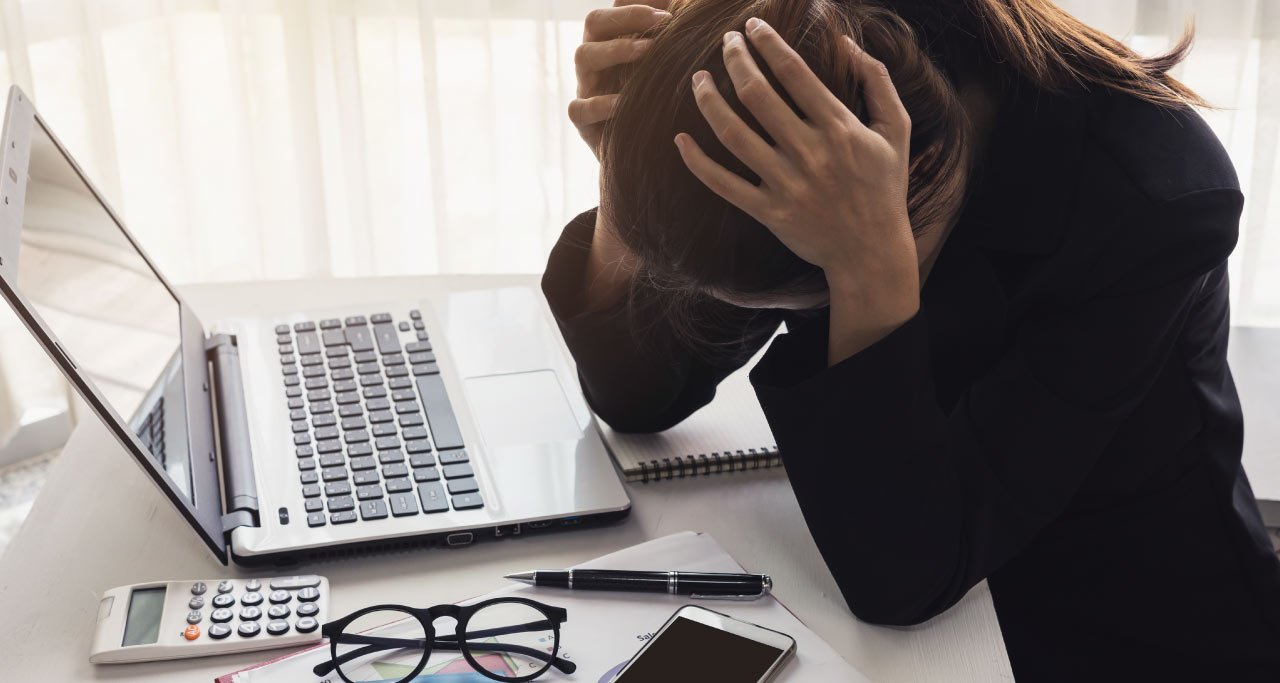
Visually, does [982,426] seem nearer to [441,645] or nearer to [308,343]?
[441,645]

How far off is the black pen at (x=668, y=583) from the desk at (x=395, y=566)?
0.03 metres

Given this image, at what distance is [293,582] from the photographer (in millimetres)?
715

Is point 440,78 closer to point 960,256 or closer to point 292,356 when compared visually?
point 292,356

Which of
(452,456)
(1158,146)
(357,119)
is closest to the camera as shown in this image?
(1158,146)

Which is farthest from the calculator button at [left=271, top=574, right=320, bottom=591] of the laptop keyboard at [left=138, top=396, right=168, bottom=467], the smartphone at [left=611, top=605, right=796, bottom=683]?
the smartphone at [left=611, top=605, right=796, bottom=683]

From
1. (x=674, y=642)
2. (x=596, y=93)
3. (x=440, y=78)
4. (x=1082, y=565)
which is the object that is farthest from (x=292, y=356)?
(x=440, y=78)

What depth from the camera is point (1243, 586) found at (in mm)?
820

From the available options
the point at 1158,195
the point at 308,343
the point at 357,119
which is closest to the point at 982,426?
the point at 1158,195

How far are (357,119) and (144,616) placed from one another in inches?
60.5

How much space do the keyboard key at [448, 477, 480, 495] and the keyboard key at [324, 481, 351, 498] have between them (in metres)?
0.07

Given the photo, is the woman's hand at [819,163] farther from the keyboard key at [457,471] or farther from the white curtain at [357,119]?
the white curtain at [357,119]

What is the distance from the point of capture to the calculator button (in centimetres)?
71

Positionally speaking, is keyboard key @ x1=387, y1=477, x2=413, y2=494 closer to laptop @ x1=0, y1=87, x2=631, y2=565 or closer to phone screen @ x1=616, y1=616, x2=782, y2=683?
laptop @ x1=0, y1=87, x2=631, y2=565

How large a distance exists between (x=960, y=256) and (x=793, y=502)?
225mm
